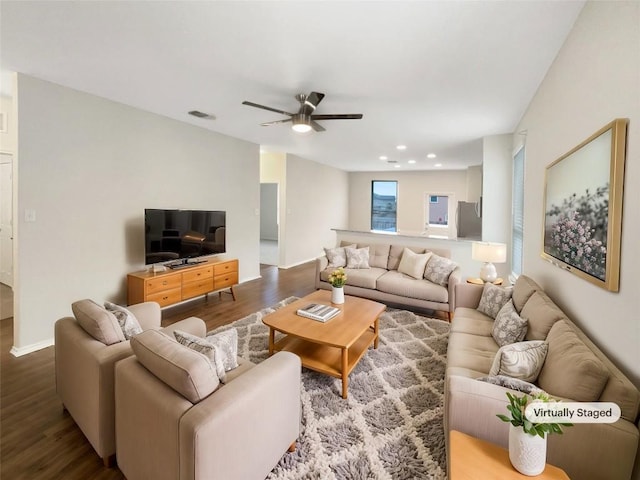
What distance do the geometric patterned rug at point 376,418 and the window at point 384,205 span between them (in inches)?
279

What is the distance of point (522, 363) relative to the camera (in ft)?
5.32

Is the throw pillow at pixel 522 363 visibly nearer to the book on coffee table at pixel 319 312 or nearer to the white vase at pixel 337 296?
the book on coffee table at pixel 319 312

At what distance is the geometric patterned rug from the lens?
1.68 metres

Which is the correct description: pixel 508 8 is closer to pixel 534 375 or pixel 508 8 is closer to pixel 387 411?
pixel 534 375

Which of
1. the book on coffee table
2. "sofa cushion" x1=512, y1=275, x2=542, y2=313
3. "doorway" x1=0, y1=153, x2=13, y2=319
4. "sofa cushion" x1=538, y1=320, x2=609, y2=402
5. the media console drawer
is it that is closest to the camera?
"sofa cushion" x1=538, y1=320, x2=609, y2=402

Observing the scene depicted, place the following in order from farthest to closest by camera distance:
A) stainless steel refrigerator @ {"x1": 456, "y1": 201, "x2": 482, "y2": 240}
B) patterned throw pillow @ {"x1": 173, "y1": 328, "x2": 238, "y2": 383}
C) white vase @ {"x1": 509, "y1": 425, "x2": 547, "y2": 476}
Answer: stainless steel refrigerator @ {"x1": 456, "y1": 201, "x2": 482, "y2": 240} < patterned throw pillow @ {"x1": 173, "y1": 328, "x2": 238, "y2": 383} < white vase @ {"x1": 509, "y1": 425, "x2": 547, "y2": 476}

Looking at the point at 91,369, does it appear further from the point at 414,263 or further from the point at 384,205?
the point at 384,205

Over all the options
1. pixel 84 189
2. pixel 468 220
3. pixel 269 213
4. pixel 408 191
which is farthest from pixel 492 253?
pixel 269 213

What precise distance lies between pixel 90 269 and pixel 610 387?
4.39 m

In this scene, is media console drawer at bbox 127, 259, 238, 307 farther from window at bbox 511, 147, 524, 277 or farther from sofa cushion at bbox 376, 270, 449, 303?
window at bbox 511, 147, 524, 277

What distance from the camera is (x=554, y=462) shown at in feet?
4.18

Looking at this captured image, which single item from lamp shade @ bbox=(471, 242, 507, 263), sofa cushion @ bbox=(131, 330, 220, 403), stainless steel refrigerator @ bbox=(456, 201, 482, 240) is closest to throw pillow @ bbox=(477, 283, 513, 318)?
lamp shade @ bbox=(471, 242, 507, 263)

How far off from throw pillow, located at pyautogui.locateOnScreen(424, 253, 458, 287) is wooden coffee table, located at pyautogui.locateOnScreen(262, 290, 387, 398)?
134 cm

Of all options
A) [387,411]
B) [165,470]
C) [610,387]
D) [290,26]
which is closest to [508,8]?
[290,26]
